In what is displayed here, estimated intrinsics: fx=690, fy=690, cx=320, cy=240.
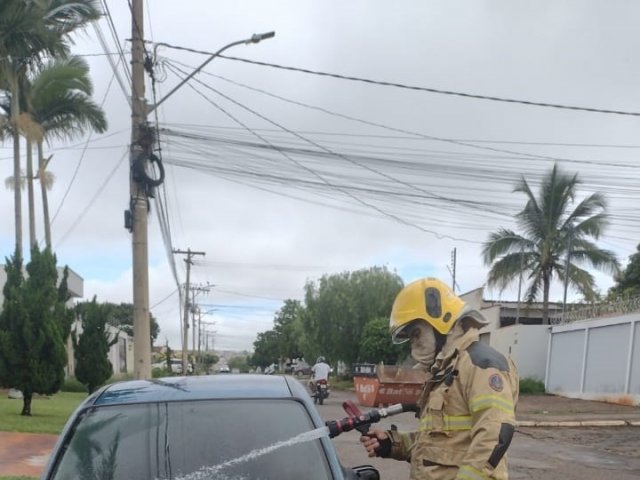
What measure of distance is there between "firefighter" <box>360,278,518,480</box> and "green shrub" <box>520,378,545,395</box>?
2441 centimetres

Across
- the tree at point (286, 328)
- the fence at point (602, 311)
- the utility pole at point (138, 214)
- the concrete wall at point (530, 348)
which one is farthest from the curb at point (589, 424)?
the tree at point (286, 328)

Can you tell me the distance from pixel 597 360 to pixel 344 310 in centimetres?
1775

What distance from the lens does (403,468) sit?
9.00 meters

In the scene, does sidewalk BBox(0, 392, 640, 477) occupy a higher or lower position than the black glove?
lower

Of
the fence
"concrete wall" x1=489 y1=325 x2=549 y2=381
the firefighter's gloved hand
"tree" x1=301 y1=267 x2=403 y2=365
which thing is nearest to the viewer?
the firefighter's gloved hand

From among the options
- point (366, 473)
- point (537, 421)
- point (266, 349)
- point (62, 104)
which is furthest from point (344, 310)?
point (266, 349)

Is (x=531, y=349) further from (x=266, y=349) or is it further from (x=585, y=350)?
(x=266, y=349)

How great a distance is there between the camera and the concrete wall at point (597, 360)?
19.4 metres

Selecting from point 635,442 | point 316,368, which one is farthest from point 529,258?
point 635,442

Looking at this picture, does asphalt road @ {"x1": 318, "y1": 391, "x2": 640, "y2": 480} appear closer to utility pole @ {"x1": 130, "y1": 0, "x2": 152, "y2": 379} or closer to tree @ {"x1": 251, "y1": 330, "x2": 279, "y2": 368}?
utility pole @ {"x1": 130, "y1": 0, "x2": 152, "y2": 379}

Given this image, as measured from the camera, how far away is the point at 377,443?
3158mm

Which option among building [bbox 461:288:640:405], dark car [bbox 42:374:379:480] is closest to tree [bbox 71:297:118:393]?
building [bbox 461:288:640:405]

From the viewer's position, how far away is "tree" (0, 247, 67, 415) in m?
13.6

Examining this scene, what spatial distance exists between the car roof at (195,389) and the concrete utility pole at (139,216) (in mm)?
7539
